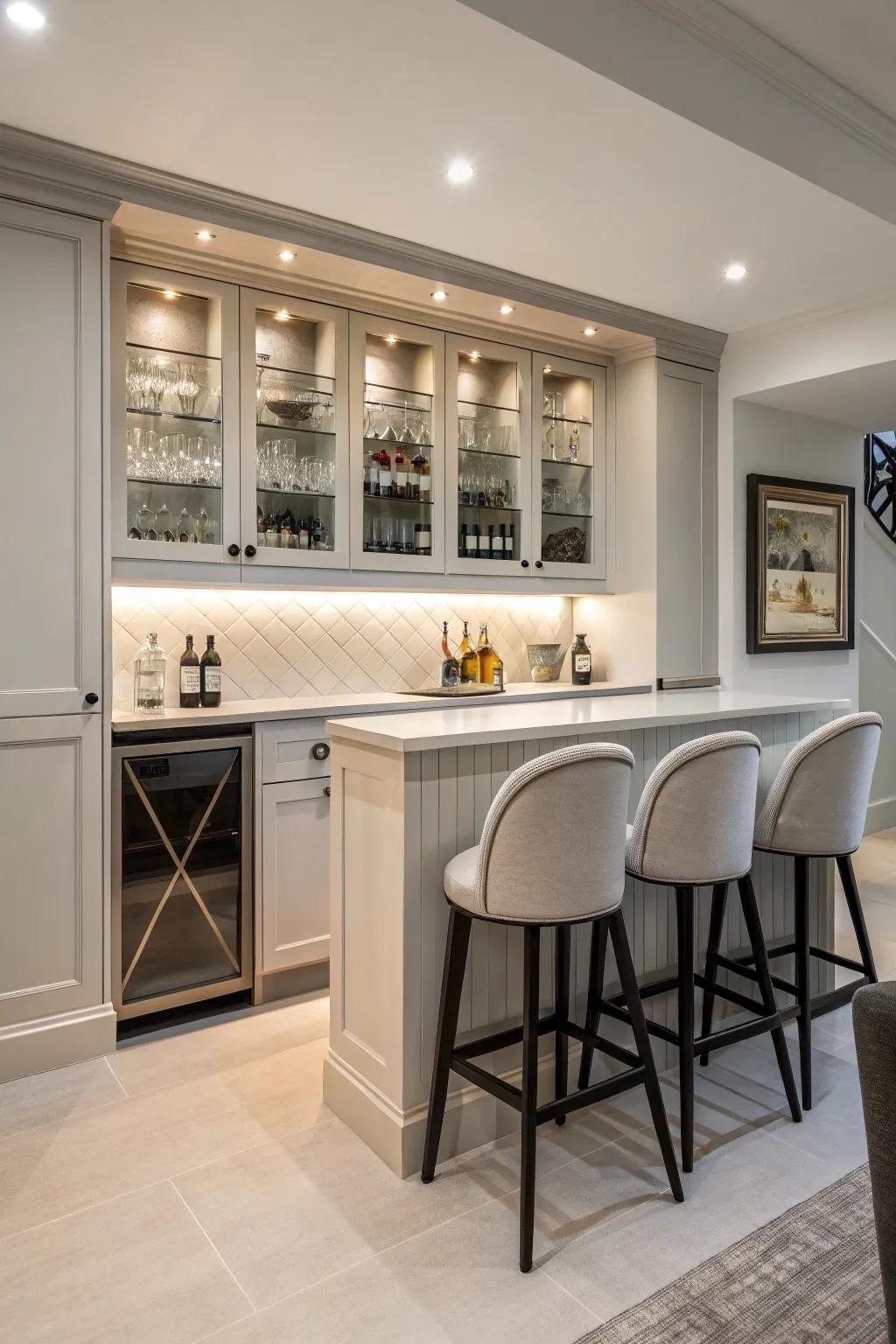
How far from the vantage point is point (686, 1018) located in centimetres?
218

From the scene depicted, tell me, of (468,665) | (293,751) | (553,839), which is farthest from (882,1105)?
(468,665)

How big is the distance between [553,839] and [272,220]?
2347 millimetres

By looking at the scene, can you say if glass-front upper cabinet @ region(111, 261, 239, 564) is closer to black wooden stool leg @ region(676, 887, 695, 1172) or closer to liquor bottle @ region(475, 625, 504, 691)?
liquor bottle @ region(475, 625, 504, 691)

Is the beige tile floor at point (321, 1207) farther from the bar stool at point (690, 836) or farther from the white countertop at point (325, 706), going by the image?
the white countertop at point (325, 706)

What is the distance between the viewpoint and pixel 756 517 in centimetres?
454

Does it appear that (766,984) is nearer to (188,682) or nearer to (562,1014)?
(562,1014)

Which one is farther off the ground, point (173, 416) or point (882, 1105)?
point (173, 416)

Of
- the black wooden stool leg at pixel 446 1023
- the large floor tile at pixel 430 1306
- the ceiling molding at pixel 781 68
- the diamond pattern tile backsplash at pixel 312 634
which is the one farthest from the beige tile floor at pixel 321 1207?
the ceiling molding at pixel 781 68

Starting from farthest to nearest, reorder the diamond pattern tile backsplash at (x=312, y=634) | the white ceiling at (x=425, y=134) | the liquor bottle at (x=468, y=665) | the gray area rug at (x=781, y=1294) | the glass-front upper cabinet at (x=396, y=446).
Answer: the liquor bottle at (x=468, y=665), the glass-front upper cabinet at (x=396, y=446), the diamond pattern tile backsplash at (x=312, y=634), the white ceiling at (x=425, y=134), the gray area rug at (x=781, y=1294)

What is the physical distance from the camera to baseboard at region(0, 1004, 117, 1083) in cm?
265

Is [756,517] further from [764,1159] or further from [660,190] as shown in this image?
[764,1159]

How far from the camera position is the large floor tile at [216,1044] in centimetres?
268

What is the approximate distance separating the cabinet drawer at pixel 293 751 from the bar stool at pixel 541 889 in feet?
4.06

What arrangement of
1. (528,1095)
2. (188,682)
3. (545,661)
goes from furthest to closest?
1. (545,661)
2. (188,682)
3. (528,1095)
